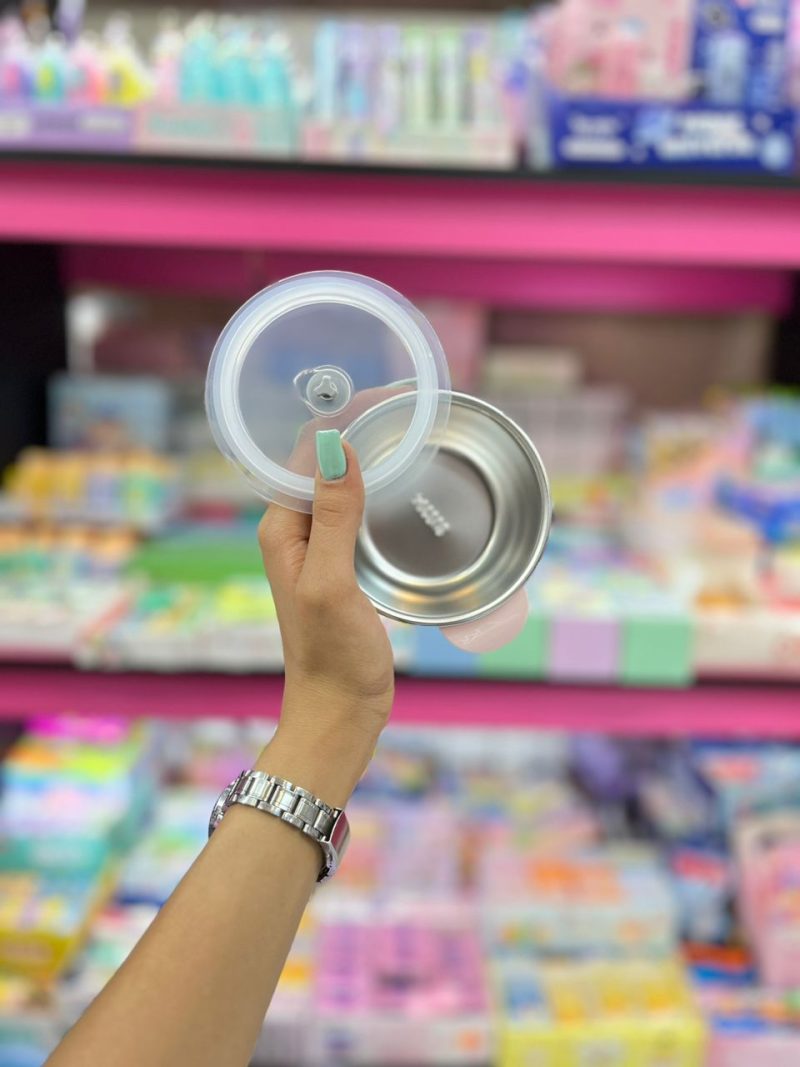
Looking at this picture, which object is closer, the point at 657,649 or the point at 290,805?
the point at 290,805

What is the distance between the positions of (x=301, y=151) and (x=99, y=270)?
3.07ft

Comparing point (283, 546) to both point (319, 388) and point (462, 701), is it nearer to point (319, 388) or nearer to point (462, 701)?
point (319, 388)

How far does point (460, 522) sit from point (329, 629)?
0.25 m

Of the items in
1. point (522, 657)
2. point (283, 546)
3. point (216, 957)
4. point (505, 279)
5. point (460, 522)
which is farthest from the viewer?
point (505, 279)

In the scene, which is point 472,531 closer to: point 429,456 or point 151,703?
point 429,456

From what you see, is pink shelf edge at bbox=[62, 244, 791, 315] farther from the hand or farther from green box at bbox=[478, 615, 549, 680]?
the hand

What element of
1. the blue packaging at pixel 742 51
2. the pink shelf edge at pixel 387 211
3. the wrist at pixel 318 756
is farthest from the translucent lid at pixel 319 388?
the blue packaging at pixel 742 51

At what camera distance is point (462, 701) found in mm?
1440

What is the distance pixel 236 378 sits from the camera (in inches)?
29.4

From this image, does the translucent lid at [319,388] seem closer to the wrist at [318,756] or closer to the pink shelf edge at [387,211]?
the wrist at [318,756]

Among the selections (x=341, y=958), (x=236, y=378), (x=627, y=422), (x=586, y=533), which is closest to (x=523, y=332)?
(x=627, y=422)

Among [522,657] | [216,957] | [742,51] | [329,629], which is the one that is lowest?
[216,957]

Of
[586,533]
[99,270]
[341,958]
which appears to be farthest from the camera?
[99,270]

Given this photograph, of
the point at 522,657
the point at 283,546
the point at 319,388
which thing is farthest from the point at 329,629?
the point at 522,657
